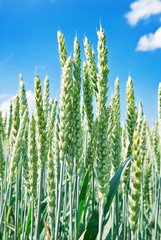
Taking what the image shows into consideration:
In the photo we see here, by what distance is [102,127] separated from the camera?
121cm

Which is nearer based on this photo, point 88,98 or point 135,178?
point 135,178

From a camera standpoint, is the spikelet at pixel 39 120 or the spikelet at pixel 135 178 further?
the spikelet at pixel 39 120

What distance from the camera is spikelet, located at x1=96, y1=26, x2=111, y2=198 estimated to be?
3.91ft

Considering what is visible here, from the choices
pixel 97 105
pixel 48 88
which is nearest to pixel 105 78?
pixel 97 105

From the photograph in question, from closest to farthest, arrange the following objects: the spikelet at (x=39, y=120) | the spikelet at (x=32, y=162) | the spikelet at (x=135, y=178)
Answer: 1. the spikelet at (x=135, y=178)
2. the spikelet at (x=39, y=120)
3. the spikelet at (x=32, y=162)

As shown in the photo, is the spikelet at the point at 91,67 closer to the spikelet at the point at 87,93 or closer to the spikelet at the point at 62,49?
the spikelet at the point at 87,93

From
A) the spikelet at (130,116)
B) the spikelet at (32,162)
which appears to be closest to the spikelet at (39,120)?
the spikelet at (32,162)

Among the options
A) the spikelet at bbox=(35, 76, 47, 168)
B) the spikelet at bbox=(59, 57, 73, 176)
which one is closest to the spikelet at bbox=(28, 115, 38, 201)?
the spikelet at bbox=(35, 76, 47, 168)

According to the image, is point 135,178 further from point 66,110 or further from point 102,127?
point 66,110

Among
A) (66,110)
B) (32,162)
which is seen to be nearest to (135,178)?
(66,110)

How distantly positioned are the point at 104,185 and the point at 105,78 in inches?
21.3

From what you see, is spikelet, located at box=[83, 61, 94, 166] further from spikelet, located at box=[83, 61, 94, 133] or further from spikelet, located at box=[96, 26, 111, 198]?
spikelet, located at box=[96, 26, 111, 198]

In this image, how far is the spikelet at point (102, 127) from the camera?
3.91 feet

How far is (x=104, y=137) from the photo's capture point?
→ 1207 millimetres
